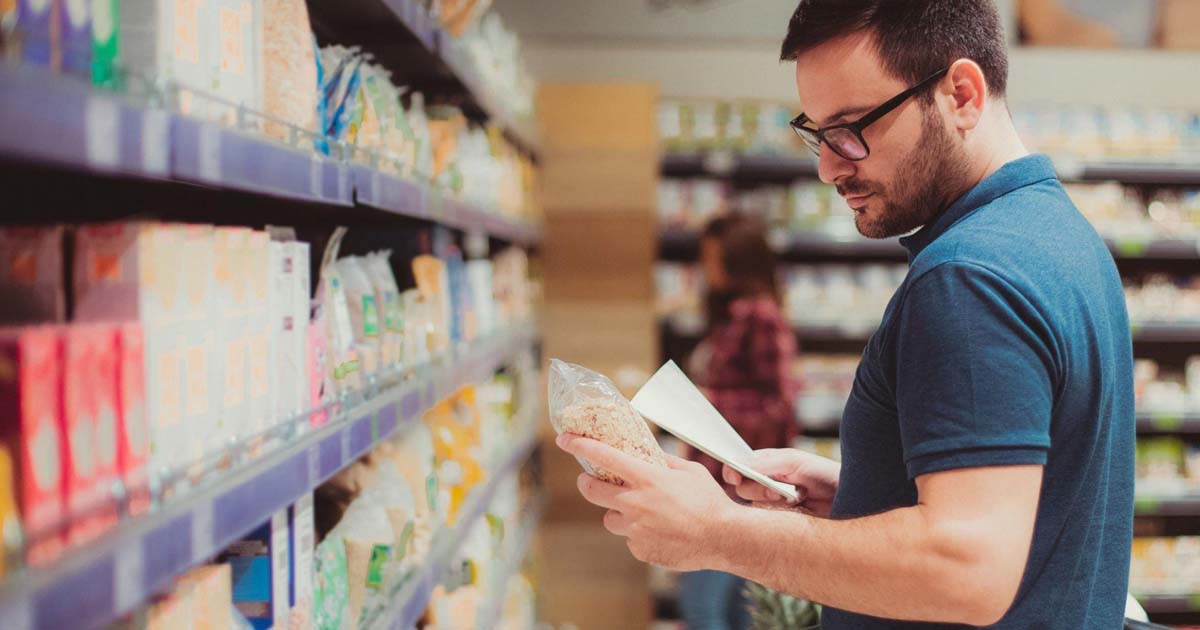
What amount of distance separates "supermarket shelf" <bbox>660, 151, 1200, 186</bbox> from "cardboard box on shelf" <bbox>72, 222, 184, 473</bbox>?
3894 millimetres

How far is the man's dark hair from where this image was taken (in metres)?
1.25

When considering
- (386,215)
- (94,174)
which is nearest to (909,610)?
(94,174)

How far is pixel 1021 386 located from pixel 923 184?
1.13 ft

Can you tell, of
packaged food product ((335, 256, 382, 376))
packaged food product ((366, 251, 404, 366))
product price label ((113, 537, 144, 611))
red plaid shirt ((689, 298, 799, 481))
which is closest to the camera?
product price label ((113, 537, 144, 611))

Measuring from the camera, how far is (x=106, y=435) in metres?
0.86

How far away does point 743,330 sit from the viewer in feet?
11.9

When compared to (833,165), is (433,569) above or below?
below

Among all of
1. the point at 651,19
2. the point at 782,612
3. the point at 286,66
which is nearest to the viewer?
the point at 286,66

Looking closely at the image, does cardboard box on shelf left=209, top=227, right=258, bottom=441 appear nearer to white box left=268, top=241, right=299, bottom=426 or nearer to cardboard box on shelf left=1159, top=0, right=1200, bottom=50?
white box left=268, top=241, right=299, bottom=426

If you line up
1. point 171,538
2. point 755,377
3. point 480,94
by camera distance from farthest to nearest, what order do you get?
point 755,377 → point 480,94 → point 171,538

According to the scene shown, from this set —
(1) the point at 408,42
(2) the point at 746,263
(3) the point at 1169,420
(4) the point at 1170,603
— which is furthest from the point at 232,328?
(4) the point at 1170,603

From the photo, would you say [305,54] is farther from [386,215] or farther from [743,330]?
[743,330]

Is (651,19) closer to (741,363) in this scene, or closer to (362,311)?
(741,363)

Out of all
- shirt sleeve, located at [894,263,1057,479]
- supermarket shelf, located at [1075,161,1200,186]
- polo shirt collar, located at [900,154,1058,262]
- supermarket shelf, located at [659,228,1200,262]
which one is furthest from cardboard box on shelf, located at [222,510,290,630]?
supermarket shelf, located at [1075,161,1200,186]
